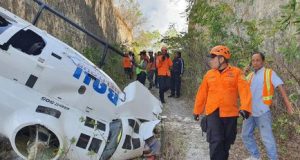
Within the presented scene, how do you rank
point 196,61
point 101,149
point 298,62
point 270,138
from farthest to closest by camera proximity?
point 196,61
point 298,62
point 101,149
point 270,138

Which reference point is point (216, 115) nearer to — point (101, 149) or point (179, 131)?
point (101, 149)

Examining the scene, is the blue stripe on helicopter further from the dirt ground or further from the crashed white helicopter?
the dirt ground

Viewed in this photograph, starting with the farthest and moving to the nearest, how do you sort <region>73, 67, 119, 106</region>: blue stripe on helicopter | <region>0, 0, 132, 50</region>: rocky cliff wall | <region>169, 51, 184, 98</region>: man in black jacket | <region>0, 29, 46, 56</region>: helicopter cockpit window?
<region>169, 51, 184, 98</region>: man in black jacket, <region>0, 0, 132, 50</region>: rocky cliff wall, <region>73, 67, 119, 106</region>: blue stripe on helicopter, <region>0, 29, 46, 56</region>: helicopter cockpit window

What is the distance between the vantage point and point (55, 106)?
6.41 m

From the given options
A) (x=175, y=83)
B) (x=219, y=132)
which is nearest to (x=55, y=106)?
(x=219, y=132)

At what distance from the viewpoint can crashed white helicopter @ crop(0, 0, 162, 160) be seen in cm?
603

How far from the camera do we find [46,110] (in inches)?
247

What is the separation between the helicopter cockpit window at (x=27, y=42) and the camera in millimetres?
6207

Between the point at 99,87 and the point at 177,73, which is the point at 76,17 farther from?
the point at 99,87

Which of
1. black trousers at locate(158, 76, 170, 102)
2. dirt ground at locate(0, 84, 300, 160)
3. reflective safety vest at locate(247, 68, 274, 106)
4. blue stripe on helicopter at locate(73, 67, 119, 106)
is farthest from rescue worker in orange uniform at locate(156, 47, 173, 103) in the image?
reflective safety vest at locate(247, 68, 274, 106)

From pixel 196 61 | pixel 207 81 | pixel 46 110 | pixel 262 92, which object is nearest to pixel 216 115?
pixel 207 81

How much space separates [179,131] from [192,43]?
22.3 feet

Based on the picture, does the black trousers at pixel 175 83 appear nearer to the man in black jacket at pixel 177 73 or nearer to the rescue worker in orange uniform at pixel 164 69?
the man in black jacket at pixel 177 73

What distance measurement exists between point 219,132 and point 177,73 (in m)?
8.57
